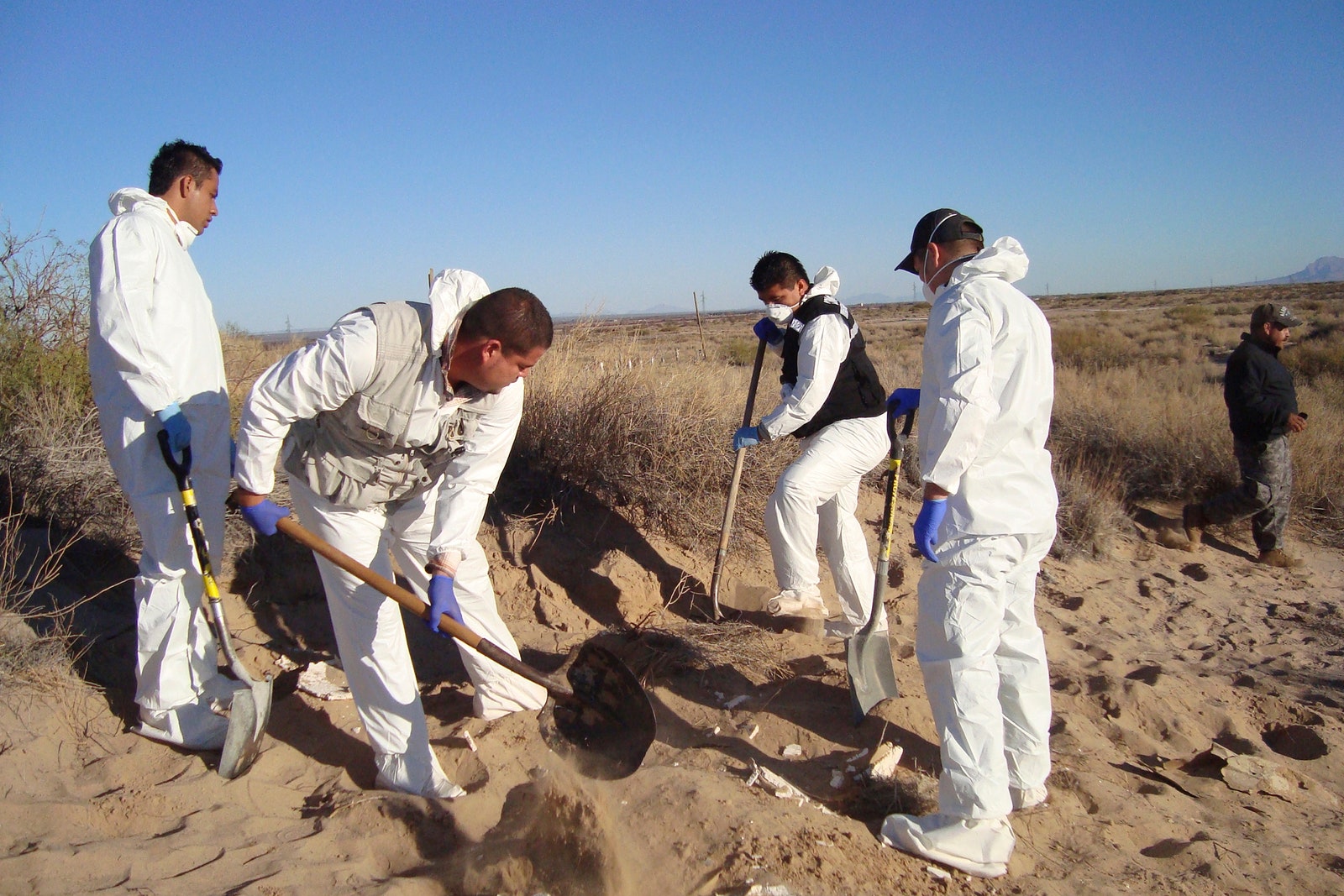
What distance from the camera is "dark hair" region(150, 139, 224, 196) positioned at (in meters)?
3.21

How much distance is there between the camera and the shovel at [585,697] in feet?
9.02

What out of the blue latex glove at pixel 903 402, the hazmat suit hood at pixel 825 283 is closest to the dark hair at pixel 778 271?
the hazmat suit hood at pixel 825 283

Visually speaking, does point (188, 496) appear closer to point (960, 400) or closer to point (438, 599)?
point (438, 599)

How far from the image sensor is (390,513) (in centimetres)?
310

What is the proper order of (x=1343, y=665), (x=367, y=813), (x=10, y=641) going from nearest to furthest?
1. (x=367, y=813)
2. (x=10, y=641)
3. (x=1343, y=665)

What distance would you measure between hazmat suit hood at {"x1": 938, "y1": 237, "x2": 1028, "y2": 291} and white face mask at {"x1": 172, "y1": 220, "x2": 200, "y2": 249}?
2970 millimetres

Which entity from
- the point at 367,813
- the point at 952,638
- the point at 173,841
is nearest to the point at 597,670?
the point at 367,813

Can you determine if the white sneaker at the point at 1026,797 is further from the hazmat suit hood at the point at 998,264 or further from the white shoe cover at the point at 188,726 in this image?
the white shoe cover at the point at 188,726

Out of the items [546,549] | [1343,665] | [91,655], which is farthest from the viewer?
[546,549]

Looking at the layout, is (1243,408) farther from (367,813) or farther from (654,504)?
(367,813)

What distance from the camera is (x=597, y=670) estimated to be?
10.1ft

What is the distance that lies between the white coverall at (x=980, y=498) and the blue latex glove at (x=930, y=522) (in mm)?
30

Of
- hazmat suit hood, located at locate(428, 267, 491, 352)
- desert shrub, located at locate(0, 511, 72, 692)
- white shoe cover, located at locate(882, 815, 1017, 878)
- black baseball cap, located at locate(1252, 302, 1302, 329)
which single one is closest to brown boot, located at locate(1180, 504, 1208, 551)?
black baseball cap, located at locate(1252, 302, 1302, 329)

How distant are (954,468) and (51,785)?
134 inches
